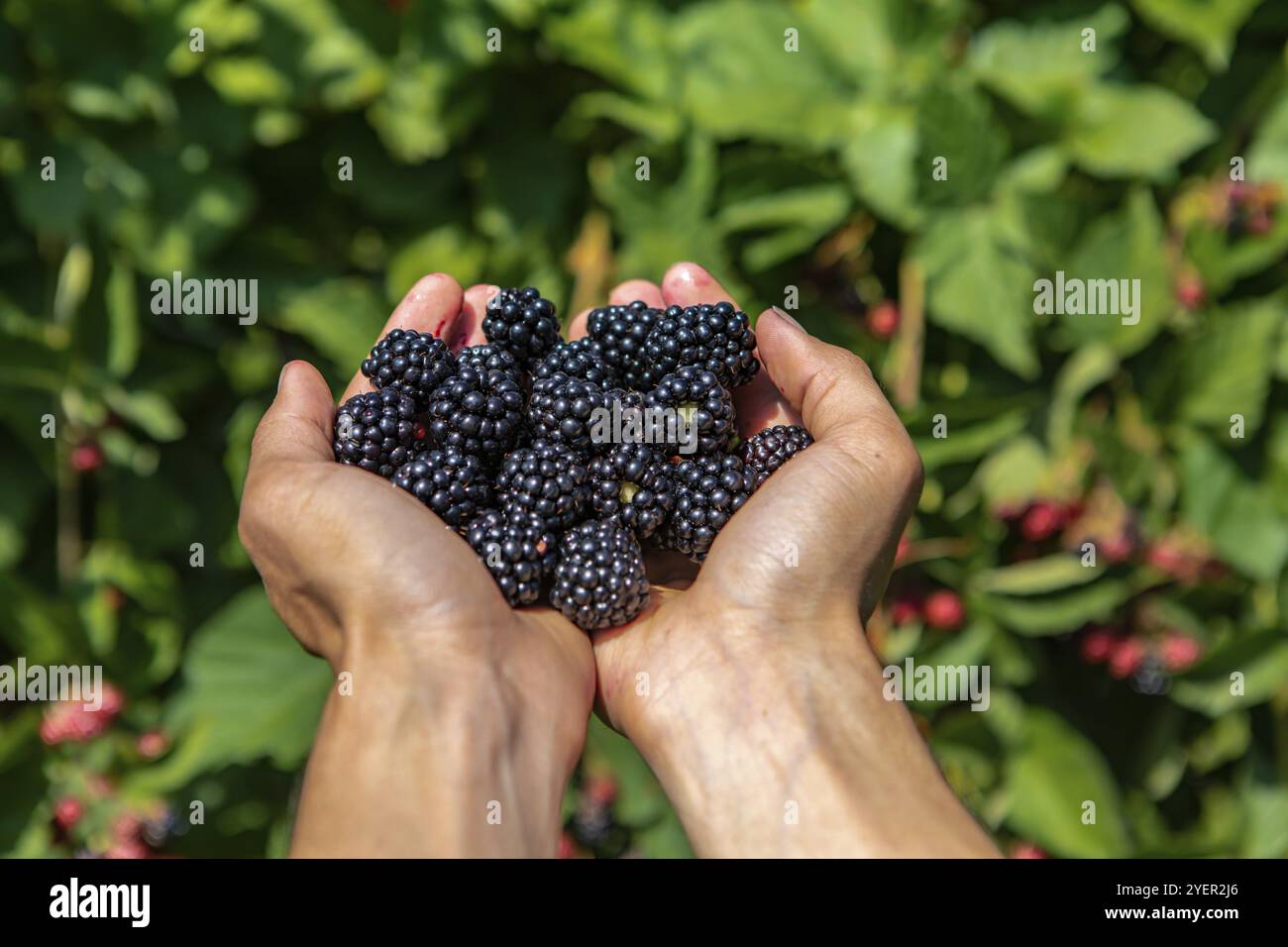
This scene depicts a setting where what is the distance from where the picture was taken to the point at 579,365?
218cm

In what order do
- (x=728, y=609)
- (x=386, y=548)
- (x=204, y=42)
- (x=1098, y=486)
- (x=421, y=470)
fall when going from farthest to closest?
(x=1098, y=486)
(x=204, y=42)
(x=421, y=470)
(x=728, y=609)
(x=386, y=548)

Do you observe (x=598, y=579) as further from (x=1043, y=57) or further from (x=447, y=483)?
(x=1043, y=57)

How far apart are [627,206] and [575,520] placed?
0.89 metres

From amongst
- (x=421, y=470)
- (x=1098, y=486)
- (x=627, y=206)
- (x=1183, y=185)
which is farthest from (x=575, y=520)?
(x=1183, y=185)

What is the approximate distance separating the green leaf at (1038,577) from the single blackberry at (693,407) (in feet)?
2.83

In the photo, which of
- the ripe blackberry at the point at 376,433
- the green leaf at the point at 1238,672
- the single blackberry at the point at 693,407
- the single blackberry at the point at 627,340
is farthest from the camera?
the green leaf at the point at 1238,672

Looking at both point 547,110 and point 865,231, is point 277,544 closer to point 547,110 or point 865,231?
point 547,110

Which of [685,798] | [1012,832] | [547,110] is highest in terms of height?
[547,110]

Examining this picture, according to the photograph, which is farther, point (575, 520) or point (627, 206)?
point (627, 206)

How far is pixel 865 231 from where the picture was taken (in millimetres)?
2678

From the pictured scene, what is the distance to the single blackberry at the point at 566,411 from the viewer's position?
2045mm

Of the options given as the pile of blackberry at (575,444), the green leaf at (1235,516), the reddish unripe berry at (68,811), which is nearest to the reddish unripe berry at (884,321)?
the pile of blackberry at (575,444)

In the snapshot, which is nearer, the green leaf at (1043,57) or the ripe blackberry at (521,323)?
the ripe blackberry at (521,323)

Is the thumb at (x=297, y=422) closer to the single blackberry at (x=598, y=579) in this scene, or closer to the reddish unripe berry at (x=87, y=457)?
the single blackberry at (x=598, y=579)
